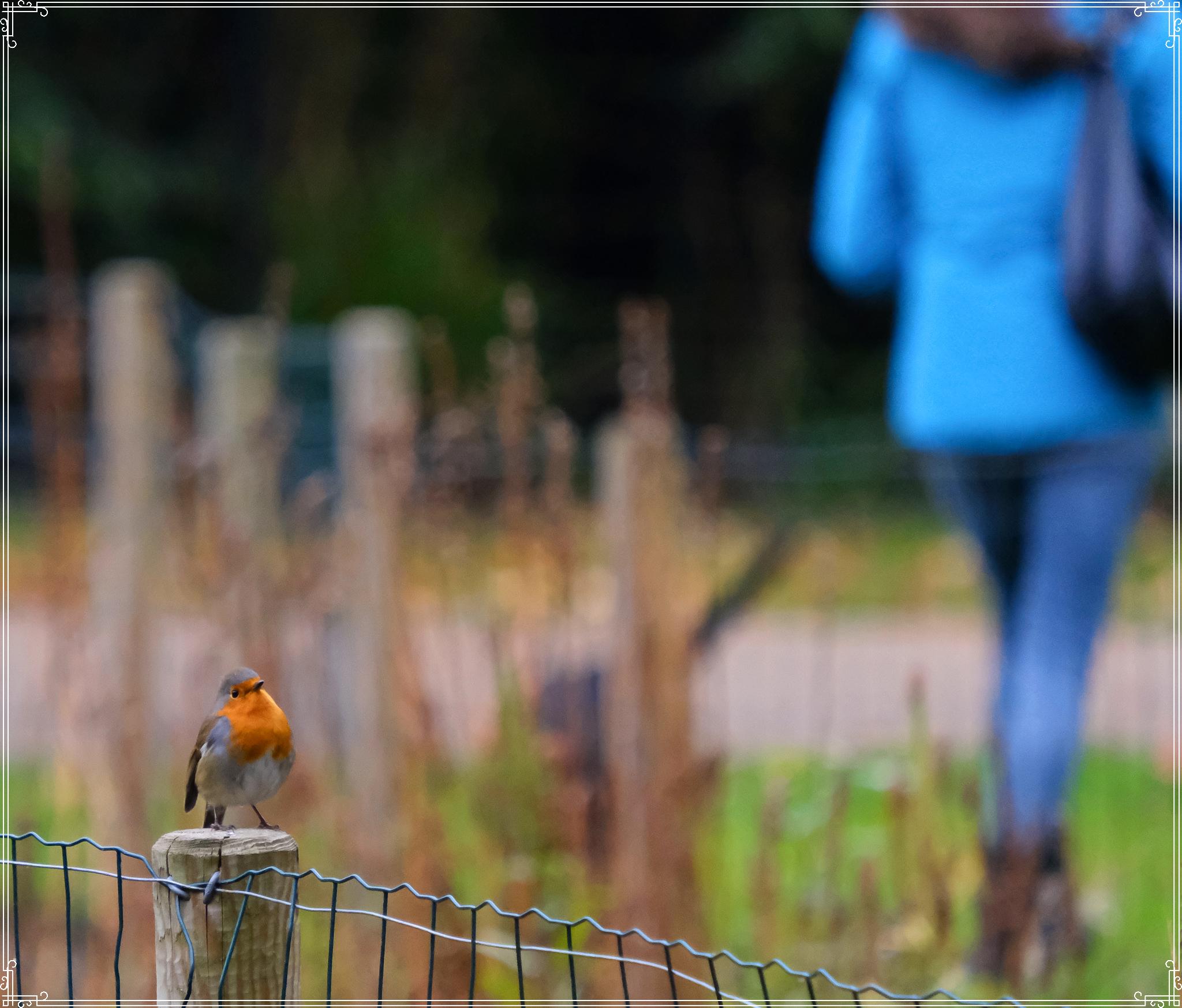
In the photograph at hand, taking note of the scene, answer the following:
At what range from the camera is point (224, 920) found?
4.17 ft

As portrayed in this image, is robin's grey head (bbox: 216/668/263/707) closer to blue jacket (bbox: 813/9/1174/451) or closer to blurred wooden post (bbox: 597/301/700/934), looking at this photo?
blurred wooden post (bbox: 597/301/700/934)

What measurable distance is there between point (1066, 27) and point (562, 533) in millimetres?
1357

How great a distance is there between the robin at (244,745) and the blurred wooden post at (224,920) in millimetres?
82

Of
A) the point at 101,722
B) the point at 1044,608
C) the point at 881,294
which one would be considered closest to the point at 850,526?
the point at 881,294

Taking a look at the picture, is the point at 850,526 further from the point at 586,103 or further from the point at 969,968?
the point at 586,103

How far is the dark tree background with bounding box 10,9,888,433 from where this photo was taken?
1055cm

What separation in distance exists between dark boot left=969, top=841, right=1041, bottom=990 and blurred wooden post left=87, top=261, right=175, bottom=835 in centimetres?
170

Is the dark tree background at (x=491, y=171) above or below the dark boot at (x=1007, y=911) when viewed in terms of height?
above

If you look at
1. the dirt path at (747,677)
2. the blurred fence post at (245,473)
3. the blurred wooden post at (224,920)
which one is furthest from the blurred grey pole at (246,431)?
the blurred wooden post at (224,920)

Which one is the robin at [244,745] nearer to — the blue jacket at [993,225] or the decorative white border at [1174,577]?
the decorative white border at [1174,577]

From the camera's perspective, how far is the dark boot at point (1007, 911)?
99.1 inches

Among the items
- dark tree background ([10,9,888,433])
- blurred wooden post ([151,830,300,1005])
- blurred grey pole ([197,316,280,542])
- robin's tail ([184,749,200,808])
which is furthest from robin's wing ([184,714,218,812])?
dark tree background ([10,9,888,433])

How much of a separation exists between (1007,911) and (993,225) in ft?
4.39

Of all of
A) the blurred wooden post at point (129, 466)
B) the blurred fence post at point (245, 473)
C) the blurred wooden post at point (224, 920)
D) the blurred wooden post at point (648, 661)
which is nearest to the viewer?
the blurred wooden post at point (224, 920)
